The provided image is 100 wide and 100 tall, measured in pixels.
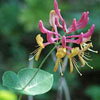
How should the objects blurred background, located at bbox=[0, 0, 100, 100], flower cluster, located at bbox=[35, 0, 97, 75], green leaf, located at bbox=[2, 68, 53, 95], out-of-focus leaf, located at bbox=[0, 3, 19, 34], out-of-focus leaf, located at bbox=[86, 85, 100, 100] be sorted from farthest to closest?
out-of-focus leaf, located at bbox=[0, 3, 19, 34]
blurred background, located at bbox=[0, 0, 100, 100]
out-of-focus leaf, located at bbox=[86, 85, 100, 100]
green leaf, located at bbox=[2, 68, 53, 95]
flower cluster, located at bbox=[35, 0, 97, 75]

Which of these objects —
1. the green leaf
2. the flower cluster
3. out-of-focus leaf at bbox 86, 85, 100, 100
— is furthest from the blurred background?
the flower cluster

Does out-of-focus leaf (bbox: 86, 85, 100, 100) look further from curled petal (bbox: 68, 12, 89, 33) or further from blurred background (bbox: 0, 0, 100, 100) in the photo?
curled petal (bbox: 68, 12, 89, 33)

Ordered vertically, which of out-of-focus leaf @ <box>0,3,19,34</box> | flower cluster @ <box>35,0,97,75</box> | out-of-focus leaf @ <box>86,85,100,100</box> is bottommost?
out-of-focus leaf @ <box>86,85,100,100</box>

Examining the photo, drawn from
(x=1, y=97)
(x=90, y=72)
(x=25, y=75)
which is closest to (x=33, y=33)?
(x=90, y=72)

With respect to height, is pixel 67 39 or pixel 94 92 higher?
pixel 67 39

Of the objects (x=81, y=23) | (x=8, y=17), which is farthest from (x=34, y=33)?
(x=81, y=23)

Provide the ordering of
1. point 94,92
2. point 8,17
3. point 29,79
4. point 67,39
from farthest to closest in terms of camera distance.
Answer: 1. point 8,17
2. point 94,92
3. point 29,79
4. point 67,39

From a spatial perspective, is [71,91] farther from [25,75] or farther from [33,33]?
[25,75]

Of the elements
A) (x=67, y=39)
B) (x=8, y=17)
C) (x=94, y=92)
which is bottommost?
(x=94, y=92)

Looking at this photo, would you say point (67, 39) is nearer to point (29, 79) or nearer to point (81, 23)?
point (81, 23)
